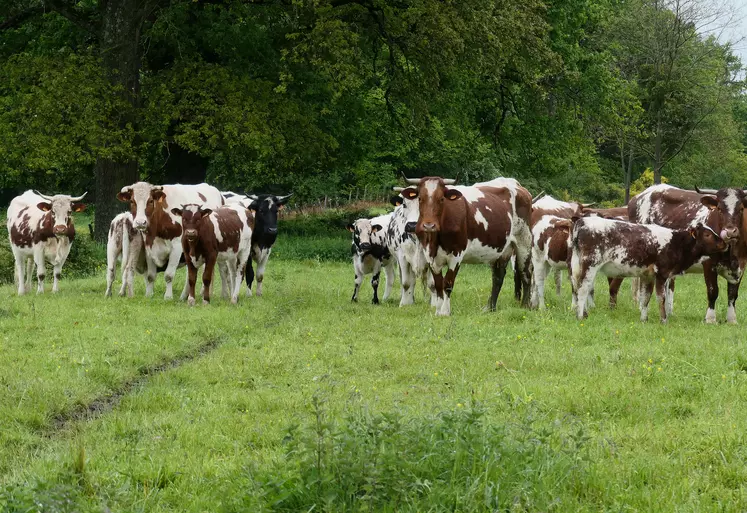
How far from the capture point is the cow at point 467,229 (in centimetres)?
1559

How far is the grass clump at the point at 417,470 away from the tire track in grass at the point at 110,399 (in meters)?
2.81

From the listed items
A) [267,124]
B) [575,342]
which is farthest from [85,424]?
[267,124]

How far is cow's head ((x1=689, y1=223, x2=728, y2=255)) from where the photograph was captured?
47.0 ft

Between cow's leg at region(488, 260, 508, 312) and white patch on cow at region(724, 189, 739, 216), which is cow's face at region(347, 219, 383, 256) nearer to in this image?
cow's leg at region(488, 260, 508, 312)

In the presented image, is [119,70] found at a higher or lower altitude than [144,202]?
higher

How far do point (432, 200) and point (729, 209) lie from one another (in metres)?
4.68

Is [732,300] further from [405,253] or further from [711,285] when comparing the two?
[405,253]

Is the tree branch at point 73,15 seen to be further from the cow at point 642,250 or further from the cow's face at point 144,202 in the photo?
the cow at point 642,250

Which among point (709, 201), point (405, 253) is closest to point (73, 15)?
point (405, 253)

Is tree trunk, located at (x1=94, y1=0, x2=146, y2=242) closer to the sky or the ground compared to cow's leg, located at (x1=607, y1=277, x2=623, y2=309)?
closer to the sky

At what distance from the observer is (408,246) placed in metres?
17.2

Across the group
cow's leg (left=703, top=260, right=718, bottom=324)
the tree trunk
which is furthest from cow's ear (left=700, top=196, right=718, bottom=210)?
the tree trunk

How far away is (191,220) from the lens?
16438mm

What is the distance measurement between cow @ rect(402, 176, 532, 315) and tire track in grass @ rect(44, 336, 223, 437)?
5119 millimetres
